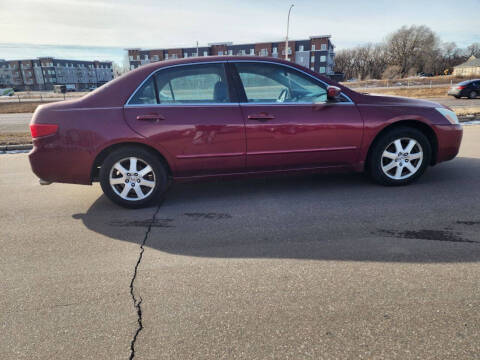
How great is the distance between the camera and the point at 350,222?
3.37 m

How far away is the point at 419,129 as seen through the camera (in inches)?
175

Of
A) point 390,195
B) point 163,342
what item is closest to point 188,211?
point 163,342

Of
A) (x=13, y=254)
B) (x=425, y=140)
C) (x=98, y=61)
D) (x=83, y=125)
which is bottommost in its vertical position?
(x=13, y=254)

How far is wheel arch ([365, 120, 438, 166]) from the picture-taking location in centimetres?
427

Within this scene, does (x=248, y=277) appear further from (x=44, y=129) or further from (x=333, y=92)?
(x=44, y=129)

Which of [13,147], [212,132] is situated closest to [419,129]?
[212,132]

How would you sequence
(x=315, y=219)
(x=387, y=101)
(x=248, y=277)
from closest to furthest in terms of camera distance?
(x=248, y=277) → (x=315, y=219) → (x=387, y=101)

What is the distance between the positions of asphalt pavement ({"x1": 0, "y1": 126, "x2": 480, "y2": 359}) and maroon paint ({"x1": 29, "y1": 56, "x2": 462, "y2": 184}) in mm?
465

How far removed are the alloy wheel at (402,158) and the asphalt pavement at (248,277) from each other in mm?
281

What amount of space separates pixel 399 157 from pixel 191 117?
262cm

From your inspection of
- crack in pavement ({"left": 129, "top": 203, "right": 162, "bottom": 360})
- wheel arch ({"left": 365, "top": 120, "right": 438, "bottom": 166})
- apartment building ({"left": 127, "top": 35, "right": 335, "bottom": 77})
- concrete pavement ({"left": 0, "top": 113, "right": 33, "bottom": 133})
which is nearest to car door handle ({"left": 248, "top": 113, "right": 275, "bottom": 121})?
wheel arch ({"left": 365, "top": 120, "right": 438, "bottom": 166})

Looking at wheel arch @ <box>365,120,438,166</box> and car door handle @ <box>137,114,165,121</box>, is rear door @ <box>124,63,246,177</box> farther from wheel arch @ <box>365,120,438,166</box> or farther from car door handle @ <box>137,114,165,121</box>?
wheel arch @ <box>365,120,438,166</box>

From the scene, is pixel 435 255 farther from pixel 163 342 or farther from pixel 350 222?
pixel 163 342

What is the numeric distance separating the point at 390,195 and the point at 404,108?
43.7 inches
